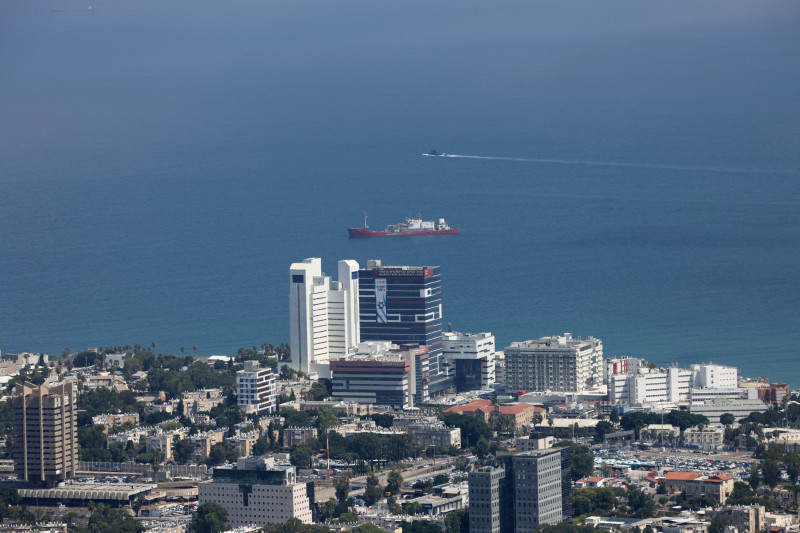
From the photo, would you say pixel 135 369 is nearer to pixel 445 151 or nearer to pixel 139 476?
pixel 139 476

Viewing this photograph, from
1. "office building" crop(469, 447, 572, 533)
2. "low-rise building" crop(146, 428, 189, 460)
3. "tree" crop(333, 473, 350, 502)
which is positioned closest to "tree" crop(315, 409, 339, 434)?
"low-rise building" crop(146, 428, 189, 460)

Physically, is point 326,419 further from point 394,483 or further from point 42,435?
point 42,435

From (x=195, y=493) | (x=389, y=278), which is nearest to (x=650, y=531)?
Result: (x=195, y=493)

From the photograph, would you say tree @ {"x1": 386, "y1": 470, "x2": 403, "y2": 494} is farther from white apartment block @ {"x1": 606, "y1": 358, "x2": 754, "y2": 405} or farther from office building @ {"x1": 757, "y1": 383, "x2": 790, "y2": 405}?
office building @ {"x1": 757, "y1": 383, "x2": 790, "y2": 405}

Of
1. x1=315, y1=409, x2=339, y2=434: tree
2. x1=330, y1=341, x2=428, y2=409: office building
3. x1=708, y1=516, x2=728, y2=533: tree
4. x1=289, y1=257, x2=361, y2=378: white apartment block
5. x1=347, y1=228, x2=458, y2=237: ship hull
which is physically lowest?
x1=708, y1=516, x2=728, y2=533: tree

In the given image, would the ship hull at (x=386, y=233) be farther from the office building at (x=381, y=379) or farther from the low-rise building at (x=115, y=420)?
the low-rise building at (x=115, y=420)
